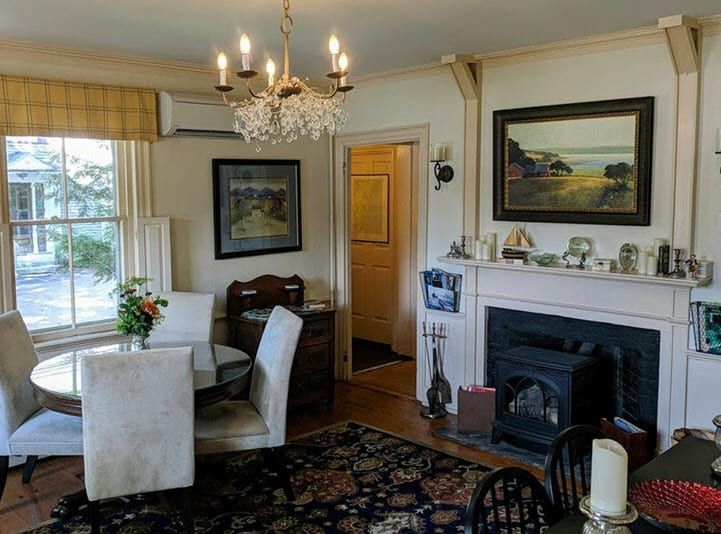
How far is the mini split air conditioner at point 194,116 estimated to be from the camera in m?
4.50

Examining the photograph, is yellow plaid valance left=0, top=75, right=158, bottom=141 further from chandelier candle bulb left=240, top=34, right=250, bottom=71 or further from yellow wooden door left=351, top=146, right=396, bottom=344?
yellow wooden door left=351, top=146, right=396, bottom=344

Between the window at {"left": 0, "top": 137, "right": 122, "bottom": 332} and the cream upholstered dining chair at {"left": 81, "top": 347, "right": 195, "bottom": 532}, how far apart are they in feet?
5.16

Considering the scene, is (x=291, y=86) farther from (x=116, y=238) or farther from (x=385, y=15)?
(x=116, y=238)

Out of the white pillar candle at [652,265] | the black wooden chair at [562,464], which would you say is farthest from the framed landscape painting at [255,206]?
the black wooden chair at [562,464]

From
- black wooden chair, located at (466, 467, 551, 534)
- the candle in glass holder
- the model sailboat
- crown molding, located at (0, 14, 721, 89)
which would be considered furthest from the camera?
the candle in glass holder

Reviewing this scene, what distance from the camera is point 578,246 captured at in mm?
4184

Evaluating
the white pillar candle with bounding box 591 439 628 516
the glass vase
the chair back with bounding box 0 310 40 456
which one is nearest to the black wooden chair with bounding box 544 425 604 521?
the white pillar candle with bounding box 591 439 628 516

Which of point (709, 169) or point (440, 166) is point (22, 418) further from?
point (709, 169)

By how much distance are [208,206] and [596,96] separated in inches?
104

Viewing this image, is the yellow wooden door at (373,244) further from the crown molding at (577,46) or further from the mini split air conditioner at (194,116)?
the crown molding at (577,46)

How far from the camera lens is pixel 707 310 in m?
3.64

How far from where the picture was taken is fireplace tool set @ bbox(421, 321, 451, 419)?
4859 millimetres

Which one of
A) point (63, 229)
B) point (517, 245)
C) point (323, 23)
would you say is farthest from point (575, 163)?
point (63, 229)

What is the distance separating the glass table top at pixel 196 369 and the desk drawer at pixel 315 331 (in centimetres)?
107
